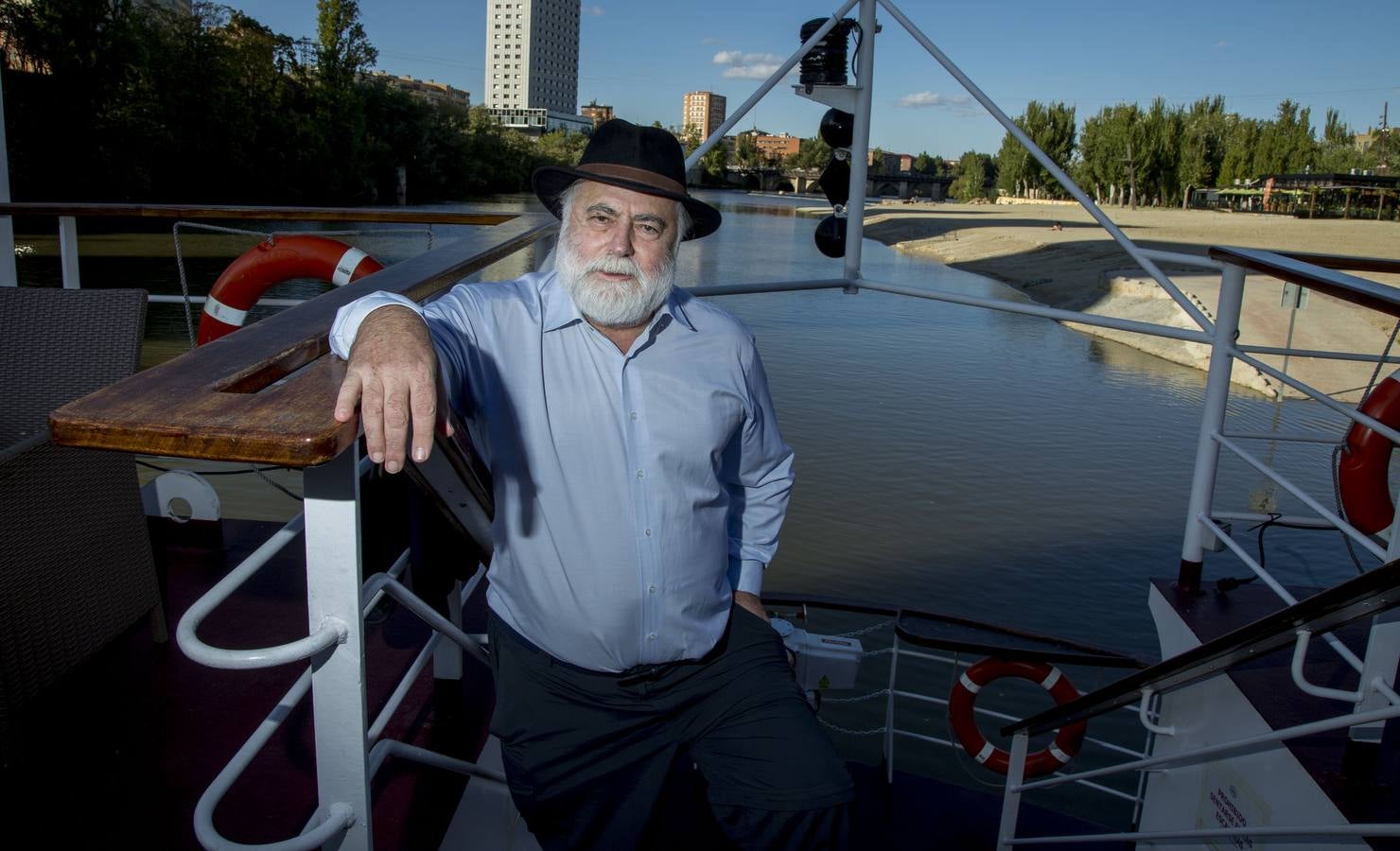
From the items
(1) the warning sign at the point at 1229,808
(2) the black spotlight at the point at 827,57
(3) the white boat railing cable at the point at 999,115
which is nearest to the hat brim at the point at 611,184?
(1) the warning sign at the point at 1229,808

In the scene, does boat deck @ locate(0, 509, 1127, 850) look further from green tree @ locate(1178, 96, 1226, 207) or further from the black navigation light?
green tree @ locate(1178, 96, 1226, 207)

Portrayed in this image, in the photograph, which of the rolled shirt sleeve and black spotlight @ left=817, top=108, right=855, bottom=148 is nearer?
the rolled shirt sleeve

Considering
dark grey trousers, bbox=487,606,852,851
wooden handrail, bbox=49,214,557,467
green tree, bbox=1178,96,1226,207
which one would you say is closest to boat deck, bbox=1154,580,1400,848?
dark grey trousers, bbox=487,606,852,851

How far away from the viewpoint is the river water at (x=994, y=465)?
752 cm

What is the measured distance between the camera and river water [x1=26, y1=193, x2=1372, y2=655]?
7516mm

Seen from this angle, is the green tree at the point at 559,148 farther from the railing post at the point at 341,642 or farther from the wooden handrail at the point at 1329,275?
the railing post at the point at 341,642

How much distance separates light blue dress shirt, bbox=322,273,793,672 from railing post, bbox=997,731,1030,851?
3.63ft

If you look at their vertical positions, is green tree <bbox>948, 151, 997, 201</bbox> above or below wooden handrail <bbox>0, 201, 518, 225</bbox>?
above

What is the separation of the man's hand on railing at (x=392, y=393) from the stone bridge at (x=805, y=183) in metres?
88.1

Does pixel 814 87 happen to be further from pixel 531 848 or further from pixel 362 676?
pixel 362 676

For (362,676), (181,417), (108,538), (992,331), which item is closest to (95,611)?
(108,538)

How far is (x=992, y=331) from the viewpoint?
18625 millimetres

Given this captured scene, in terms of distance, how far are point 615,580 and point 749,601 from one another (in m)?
0.32

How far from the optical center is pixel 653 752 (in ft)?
4.86
